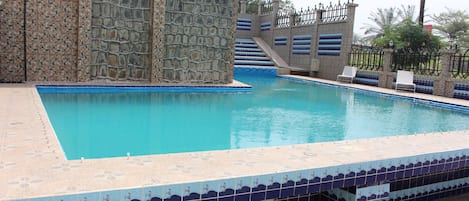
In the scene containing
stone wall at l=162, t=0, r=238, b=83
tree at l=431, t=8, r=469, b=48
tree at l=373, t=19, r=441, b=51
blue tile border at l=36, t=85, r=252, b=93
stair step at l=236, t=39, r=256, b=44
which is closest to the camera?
blue tile border at l=36, t=85, r=252, b=93

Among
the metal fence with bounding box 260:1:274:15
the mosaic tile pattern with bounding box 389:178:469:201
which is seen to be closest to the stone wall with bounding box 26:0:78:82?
the mosaic tile pattern with bounding box 389:178:469:201

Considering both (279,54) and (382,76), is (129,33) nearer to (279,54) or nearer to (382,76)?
(382,76)

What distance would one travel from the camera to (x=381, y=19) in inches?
1299

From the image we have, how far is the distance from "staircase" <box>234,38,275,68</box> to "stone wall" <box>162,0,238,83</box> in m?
6.54

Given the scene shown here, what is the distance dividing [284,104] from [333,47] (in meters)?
7.48

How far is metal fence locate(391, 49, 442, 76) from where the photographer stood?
11945mm

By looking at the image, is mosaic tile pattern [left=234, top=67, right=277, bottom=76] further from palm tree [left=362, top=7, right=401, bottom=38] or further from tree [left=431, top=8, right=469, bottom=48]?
tree [left=431, top=8, right=469, bottom=48]

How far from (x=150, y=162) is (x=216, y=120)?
12.6 feet

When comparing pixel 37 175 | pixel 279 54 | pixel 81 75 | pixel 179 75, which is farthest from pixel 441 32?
pixel 37 175

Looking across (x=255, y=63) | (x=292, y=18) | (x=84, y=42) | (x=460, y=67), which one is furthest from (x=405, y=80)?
(x=84, y=42)

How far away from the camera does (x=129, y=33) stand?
33.4 ft

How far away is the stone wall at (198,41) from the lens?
10680mm

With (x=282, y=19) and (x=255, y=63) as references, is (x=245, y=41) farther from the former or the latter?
(x=255, y=63)

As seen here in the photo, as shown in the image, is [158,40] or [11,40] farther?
[158,40]
